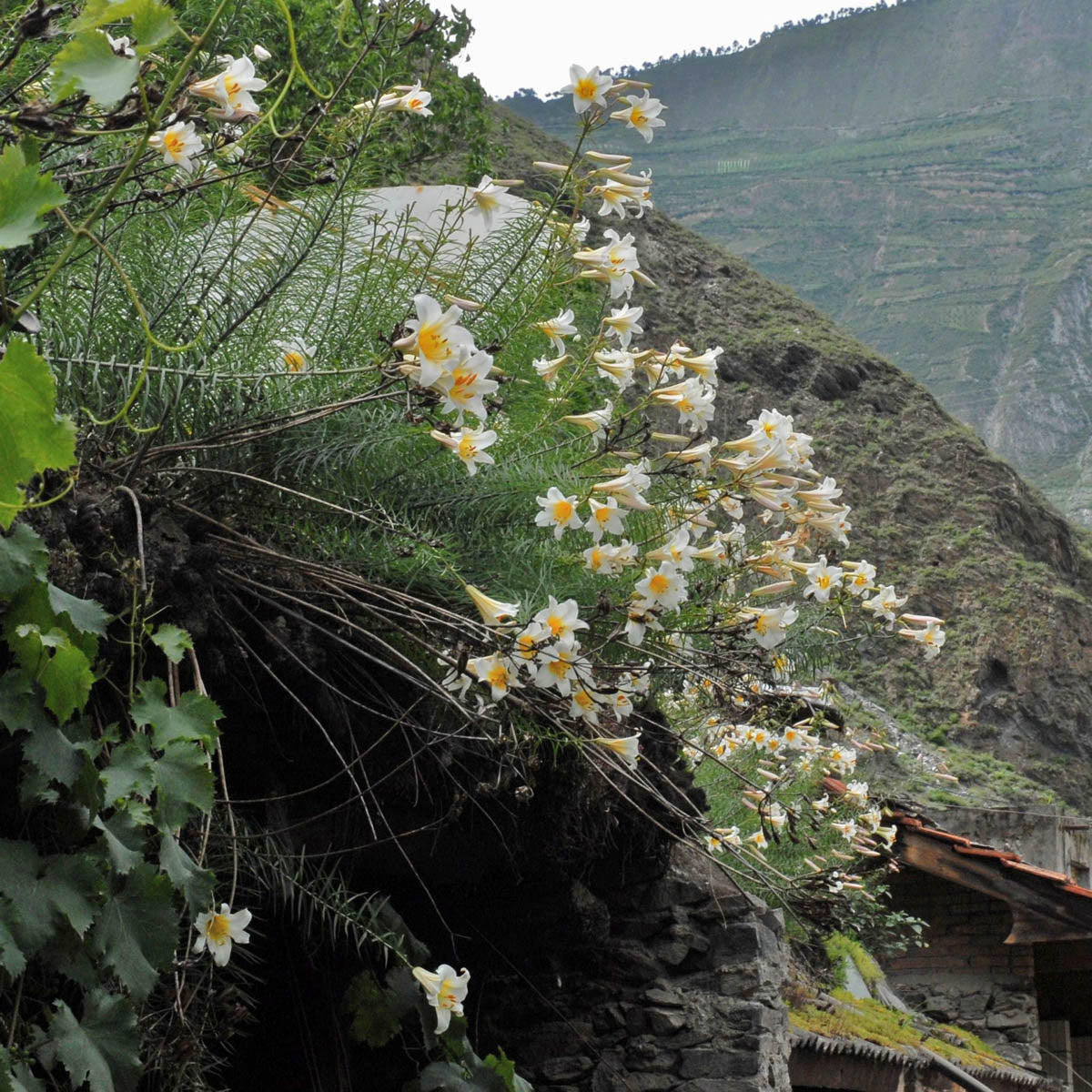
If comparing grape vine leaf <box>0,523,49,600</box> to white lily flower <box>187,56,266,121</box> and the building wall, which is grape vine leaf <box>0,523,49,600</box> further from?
the building wall

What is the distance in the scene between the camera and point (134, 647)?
2066mm

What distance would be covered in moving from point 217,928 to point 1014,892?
7446 millimetres

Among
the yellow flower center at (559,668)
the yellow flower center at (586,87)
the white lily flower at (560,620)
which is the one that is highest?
the yellow flower center at (586,87)

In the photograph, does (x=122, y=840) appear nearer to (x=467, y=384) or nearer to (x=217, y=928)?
(x=217, y=928)

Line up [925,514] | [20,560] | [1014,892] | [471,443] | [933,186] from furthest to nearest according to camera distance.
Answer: [933,186] < [925,514] < [1014,892] < [471,443] < [20,560]

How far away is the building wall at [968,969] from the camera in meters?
8.61

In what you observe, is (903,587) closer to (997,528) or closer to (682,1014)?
(997,528)

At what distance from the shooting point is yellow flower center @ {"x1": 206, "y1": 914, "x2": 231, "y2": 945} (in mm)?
2066

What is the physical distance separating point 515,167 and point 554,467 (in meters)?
20.2

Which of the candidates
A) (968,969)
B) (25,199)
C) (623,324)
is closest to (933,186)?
(968,969)

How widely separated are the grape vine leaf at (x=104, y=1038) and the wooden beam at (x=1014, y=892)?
7602 mm

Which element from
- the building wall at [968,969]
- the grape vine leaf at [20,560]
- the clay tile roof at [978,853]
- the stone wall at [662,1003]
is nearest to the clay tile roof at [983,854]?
the clay tile roof at [978,853]

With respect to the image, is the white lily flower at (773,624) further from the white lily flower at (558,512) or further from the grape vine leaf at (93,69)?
the grape vine leaf at (93,69)

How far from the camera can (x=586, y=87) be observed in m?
2.39
